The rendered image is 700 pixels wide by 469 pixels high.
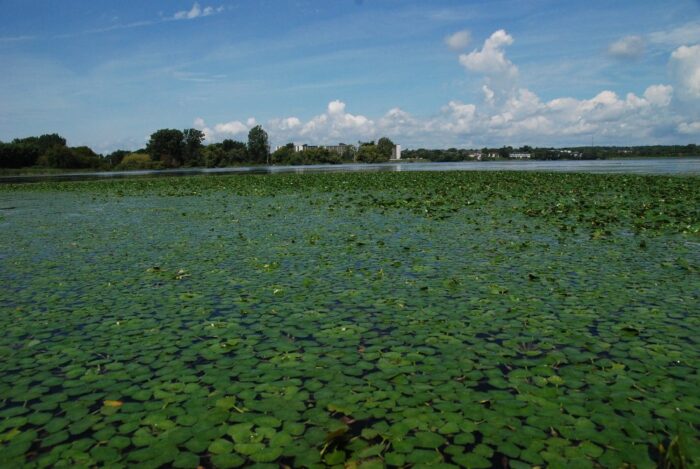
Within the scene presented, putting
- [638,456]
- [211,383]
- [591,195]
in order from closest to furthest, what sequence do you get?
[638,456]
[211,383]
[591,195]

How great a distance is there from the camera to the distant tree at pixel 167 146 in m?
139

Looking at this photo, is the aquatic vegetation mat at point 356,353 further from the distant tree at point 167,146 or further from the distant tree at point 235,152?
the distant tree at point 235,152

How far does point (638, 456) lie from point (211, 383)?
346 cm

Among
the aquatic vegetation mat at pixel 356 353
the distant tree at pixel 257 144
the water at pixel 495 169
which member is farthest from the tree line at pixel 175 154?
the aquatic vegetation mat at pixel 356 353

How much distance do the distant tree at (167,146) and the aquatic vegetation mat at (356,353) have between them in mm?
137630

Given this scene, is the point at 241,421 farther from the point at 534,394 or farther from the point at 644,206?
the point at 644,206

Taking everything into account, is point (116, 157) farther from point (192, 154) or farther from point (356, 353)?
point (356, 353)

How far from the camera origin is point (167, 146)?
140125mm

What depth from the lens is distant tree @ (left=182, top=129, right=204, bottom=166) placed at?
143875 mm

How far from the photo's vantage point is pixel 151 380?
15.2ft

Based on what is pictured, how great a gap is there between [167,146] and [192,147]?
7681 mm

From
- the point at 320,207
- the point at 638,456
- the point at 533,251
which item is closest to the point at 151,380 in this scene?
the point at 638,456

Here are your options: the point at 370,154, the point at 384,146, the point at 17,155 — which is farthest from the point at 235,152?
the point at 17,155

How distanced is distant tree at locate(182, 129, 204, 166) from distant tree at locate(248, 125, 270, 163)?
57.3 feet
